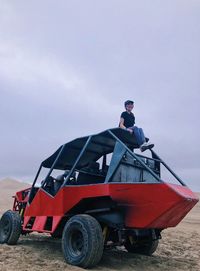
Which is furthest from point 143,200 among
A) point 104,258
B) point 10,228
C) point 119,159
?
point 10,228

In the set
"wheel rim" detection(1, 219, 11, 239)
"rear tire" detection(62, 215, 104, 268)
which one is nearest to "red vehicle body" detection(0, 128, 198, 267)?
"rear tire" detection(62, 215, 104, 268)

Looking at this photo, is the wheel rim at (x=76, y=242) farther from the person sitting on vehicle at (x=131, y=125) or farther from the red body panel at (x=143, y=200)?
the person sitting on vehicle at (x=131, y=125)

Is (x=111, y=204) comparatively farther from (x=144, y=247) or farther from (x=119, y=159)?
(x=144, y=247)

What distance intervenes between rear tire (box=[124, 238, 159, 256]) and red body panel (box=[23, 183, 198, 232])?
4.69 feet

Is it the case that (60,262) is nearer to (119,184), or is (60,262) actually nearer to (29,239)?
(119,184)

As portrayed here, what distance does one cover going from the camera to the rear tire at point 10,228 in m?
9.29

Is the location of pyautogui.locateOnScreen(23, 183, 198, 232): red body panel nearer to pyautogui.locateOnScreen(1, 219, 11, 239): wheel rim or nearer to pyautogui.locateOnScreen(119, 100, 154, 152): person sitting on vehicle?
pyautogui.locateOnScreen(119, 100, 154, 152): person sitting on vehicle

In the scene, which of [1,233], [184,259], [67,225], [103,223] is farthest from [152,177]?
[1,233]

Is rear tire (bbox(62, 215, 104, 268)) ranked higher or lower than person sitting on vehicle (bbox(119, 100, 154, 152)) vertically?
lower

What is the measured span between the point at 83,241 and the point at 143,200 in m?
1.29

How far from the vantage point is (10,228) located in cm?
941

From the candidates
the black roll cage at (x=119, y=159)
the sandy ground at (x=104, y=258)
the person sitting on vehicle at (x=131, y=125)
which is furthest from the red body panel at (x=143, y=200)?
the person sitting on vehicle at (x=131, y=125)

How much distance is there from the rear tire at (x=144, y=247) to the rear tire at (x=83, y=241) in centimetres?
165

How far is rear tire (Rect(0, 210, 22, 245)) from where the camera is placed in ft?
30.5
